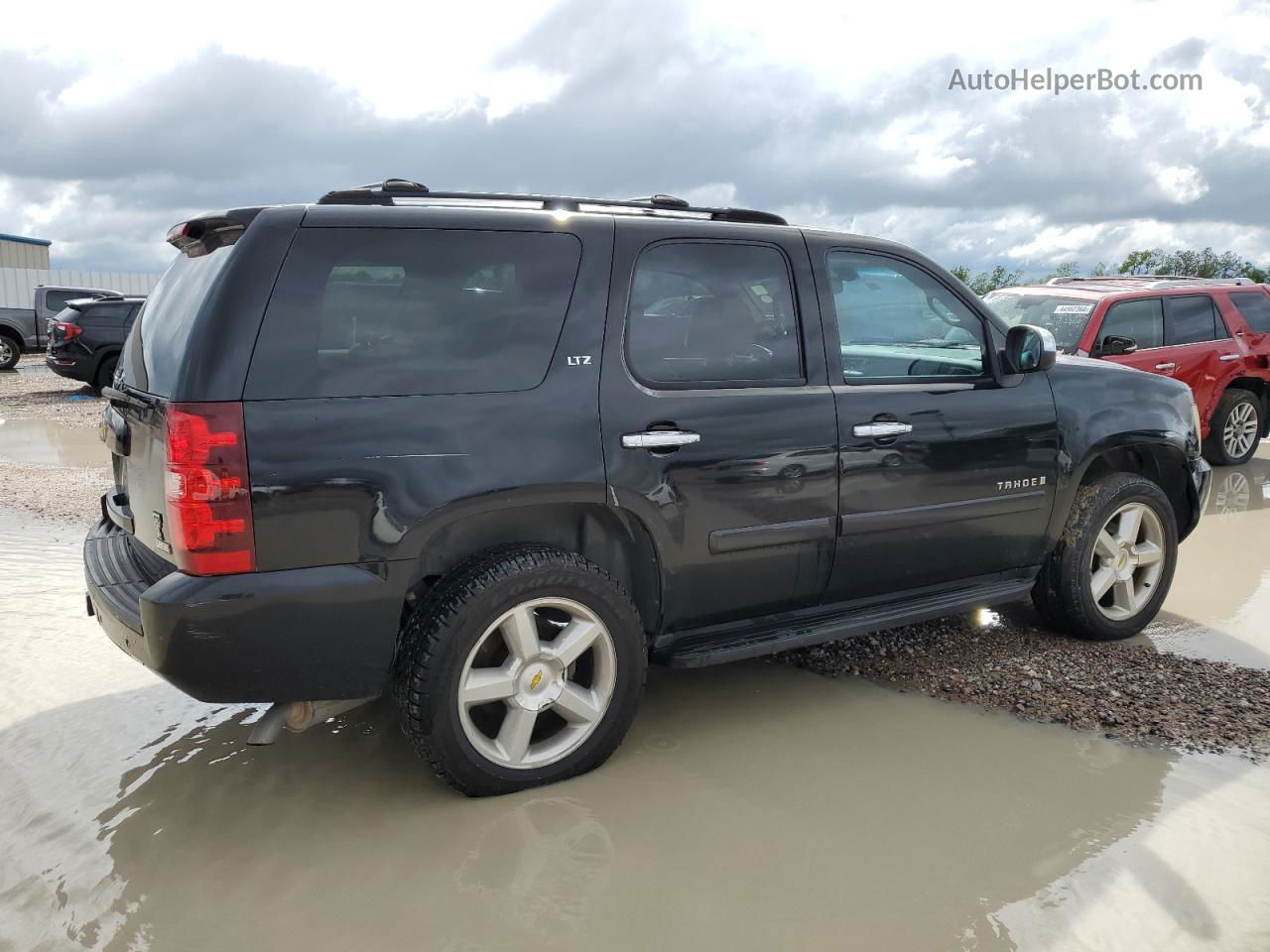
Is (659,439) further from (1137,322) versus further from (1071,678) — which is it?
(1137,322)

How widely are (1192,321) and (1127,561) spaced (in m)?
5.82

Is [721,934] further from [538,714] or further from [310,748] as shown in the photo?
[310,748]

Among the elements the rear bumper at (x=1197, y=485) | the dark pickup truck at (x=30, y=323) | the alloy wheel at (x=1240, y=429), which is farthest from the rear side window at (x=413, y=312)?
the dark pickup truck at (x=30, y=323)

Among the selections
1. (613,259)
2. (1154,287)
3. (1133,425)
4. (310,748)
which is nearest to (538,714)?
(310,748)

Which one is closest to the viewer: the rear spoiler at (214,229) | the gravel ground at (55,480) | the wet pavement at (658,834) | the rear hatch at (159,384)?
the wet pavement at (658,834)

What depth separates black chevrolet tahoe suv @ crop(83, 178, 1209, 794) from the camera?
2.88m

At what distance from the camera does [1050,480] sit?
4.42m

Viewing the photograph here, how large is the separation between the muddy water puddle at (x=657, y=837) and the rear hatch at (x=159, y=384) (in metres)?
0.85

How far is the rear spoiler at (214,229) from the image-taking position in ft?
9.96

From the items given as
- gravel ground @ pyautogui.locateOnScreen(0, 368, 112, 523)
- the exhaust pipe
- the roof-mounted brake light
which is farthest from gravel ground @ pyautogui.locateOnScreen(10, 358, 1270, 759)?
gravel ground @ pyautogui.locateOnScreen(0, 368, 112, 523)

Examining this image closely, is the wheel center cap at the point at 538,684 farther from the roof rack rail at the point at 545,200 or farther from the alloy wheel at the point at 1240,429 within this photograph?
the alloy wheel at the point at 1240,429

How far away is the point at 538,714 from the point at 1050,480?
7.90 feet

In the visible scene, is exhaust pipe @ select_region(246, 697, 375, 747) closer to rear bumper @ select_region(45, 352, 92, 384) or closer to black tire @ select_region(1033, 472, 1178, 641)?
black tire @ select_region(1033, 472, 1178, 641)

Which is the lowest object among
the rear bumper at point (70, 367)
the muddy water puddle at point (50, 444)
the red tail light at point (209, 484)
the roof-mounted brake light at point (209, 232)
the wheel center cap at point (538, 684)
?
the muddy water puddle at point (50, 444)
